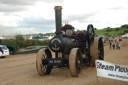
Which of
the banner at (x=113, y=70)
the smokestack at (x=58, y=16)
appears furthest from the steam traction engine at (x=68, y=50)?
the banner at (x=113, y=70)

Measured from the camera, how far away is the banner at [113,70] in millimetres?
5227

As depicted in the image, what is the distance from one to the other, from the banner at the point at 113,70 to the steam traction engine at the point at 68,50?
1.58m

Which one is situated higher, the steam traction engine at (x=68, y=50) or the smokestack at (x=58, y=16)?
the smokestack at (x=58, y=16)

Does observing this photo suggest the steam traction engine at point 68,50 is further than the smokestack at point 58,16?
No

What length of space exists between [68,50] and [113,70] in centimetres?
292

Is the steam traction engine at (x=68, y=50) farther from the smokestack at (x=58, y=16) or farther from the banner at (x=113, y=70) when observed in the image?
the banner at (x=113, y=70)

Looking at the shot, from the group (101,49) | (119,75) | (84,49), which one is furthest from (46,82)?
(101,49)

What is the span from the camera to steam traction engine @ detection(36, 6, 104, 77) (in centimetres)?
736

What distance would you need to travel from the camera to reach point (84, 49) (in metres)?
9.52

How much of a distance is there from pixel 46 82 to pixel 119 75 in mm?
2676

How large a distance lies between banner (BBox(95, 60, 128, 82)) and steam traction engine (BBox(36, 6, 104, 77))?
1575 mm

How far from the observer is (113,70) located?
5.34m

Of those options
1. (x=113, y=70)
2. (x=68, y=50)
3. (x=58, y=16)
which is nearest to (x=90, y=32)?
(x=68, y=50)

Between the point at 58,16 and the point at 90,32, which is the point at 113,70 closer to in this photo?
the point at 58,16
